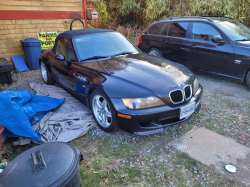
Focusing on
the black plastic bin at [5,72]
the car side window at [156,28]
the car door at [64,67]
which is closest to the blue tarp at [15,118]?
the car door at [64,67]

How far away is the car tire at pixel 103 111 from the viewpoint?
2.80m

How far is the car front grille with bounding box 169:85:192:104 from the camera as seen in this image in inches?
108

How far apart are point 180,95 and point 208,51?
2.77 metres

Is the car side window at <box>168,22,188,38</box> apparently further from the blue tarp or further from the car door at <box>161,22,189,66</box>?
the blue tarp

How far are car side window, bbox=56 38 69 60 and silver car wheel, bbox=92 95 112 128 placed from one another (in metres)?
1.30

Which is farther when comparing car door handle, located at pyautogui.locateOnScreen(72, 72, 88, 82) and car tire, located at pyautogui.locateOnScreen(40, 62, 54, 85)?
car tire, located at pyautogui.locateOnScreen(40, 62, 54, 85)

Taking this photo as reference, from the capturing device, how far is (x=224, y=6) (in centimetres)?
867

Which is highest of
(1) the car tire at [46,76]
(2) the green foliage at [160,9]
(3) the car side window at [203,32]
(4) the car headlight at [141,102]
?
(2) the green foliage at [160,9]

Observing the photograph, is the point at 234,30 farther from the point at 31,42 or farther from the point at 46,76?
the point at 31,42

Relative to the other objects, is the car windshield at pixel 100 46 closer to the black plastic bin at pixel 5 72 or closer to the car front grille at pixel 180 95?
the car front grille at pixel 180 95

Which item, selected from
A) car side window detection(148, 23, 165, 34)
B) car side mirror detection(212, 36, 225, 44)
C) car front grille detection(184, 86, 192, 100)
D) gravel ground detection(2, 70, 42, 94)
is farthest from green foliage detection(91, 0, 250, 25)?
car front grille detection(184, 86, 192, 100)

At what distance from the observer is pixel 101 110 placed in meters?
3.11

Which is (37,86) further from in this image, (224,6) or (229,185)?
(224,6)

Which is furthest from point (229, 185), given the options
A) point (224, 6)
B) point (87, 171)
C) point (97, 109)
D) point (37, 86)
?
point (224, 6)
